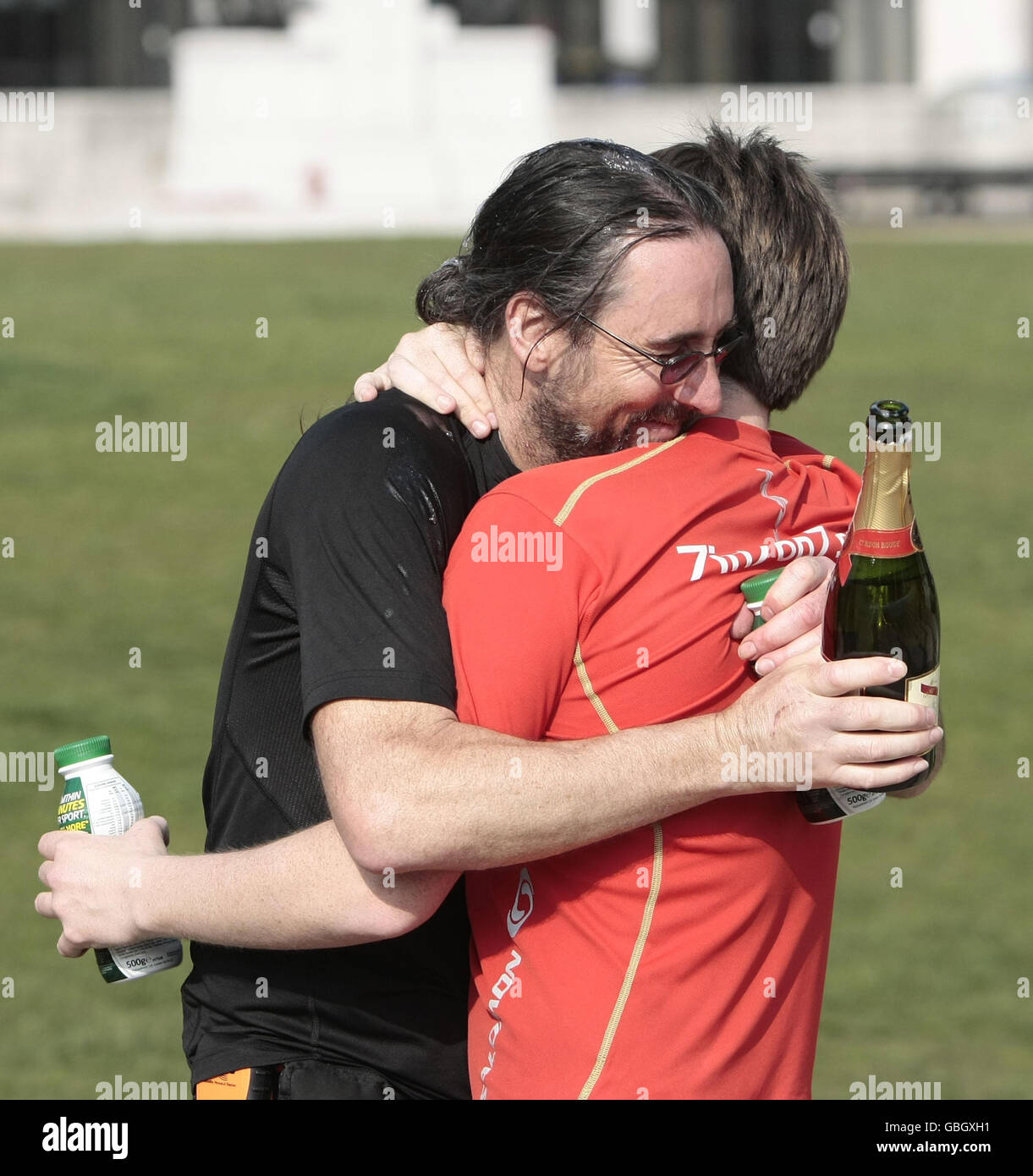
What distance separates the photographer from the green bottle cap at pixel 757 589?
235cm

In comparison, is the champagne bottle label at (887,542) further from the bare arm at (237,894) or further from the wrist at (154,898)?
the wrist at (154,898)

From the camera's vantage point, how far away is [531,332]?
2.60m

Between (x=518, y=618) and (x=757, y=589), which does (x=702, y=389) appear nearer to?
(x=757, y=589)

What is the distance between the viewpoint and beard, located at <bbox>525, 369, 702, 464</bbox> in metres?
2.56

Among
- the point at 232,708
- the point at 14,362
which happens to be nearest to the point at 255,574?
the point at 232,708

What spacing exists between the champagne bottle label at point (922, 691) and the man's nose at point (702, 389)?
0.53m

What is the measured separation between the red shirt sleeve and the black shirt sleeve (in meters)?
0.05

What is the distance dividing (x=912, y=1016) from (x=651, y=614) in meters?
3.89

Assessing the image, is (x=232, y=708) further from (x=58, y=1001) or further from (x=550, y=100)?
(x=550, y=100)

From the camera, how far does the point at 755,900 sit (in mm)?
2381

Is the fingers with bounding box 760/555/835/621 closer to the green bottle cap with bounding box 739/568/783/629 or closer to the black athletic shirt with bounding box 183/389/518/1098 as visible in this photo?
the green bottle cap with bounding box 739/568/783/629

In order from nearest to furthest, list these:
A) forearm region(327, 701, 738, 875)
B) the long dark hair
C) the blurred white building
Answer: forearm region(327, 701, 738, 875), the long dark hair, the blurred white building

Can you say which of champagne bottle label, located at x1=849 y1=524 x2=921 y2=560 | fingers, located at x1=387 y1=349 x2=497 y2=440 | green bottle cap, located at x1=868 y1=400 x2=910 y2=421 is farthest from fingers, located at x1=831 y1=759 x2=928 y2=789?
fingers, located at x1=387 y1=349 x2=497 y2=440

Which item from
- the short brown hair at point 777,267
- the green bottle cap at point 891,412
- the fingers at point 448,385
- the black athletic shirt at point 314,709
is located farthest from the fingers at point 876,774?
the fingers at point 448,385
